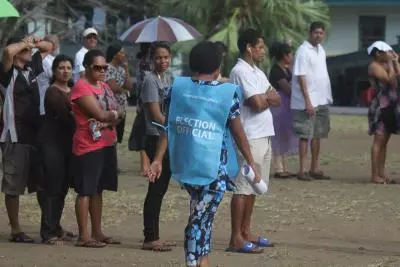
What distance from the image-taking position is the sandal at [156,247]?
28.6ft

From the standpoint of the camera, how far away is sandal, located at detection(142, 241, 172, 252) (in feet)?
28.6

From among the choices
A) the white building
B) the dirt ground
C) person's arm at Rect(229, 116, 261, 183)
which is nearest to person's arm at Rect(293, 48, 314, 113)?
the dirt ground

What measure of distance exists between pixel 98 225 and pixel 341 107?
2389 centimetres

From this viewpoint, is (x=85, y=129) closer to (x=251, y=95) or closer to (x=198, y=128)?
(x=251, y=95)

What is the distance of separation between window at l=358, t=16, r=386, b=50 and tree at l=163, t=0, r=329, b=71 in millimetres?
12149

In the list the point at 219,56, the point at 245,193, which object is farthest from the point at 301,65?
the point at 219,56

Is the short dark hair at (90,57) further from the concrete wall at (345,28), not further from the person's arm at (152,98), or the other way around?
the concrete wall at (345,28)

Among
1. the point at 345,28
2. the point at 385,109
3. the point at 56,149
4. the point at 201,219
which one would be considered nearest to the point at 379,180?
the point at 385,109

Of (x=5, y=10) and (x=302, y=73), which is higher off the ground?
(x=5, y=10)

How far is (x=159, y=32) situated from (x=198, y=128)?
559cm

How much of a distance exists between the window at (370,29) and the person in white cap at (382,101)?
77.9 feet

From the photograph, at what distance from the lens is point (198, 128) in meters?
7.14

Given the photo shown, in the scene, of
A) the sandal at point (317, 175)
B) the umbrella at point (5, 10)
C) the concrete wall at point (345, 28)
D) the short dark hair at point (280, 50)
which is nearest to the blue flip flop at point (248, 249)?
the umbrella at point (5, 10)

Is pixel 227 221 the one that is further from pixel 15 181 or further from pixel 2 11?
pixel 2 11
